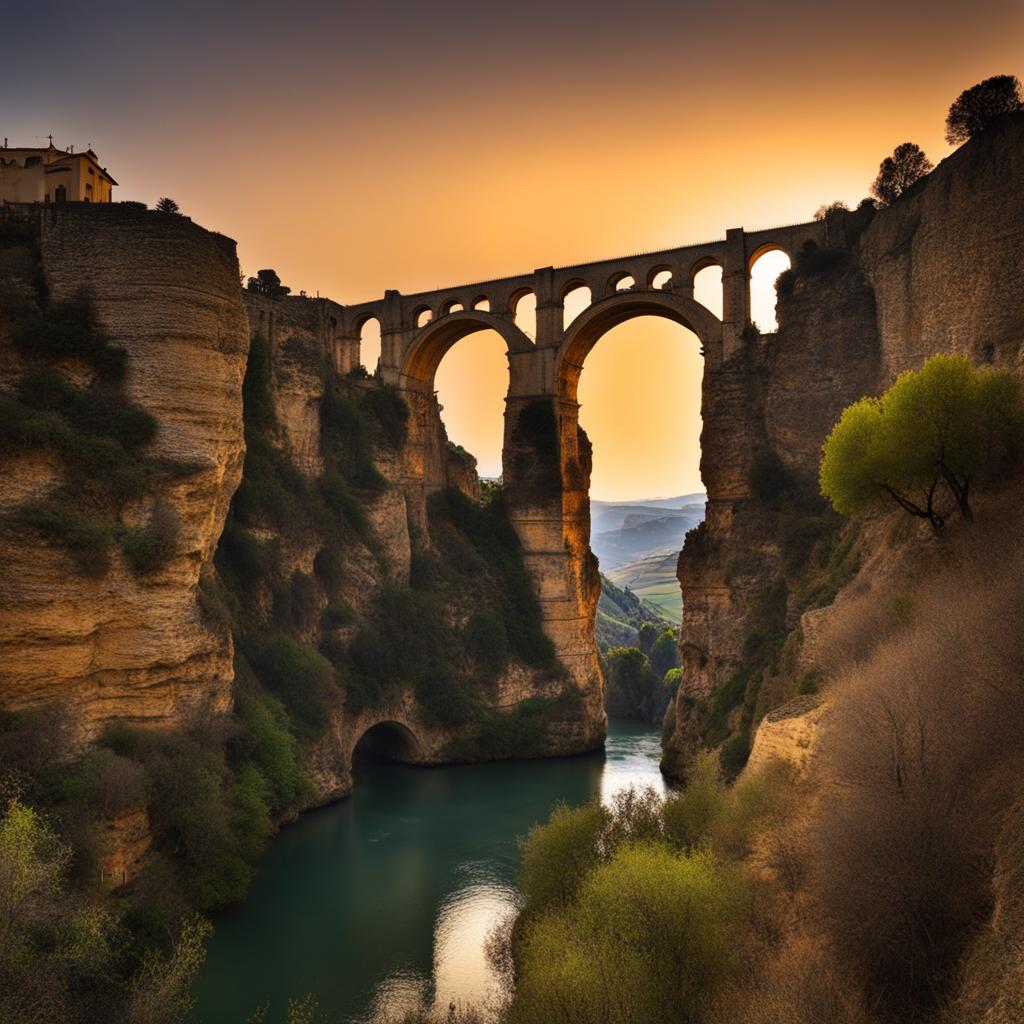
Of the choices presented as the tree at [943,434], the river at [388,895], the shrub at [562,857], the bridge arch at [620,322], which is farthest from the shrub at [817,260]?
the shrub at [562,857]

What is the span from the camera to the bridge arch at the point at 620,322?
29.8m

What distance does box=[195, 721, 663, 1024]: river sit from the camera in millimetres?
14945

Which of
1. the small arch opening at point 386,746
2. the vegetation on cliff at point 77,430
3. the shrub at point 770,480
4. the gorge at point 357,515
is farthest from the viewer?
the small arch opening at point 386,746

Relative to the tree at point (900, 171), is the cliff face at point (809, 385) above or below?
below

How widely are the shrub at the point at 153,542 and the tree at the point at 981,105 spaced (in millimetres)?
19627

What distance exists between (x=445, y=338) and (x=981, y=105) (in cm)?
2162

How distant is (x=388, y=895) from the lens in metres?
19.5

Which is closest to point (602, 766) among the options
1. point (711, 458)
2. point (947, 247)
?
point (711, 458)

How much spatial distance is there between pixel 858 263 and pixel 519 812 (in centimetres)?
1853

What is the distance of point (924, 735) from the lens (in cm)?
917

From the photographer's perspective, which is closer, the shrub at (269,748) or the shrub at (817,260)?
the shrub at (269,748)

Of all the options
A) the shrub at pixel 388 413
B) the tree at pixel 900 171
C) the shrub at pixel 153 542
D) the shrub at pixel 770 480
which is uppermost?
the tree at pixel 900 171

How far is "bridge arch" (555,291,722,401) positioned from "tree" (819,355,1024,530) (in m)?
14.3

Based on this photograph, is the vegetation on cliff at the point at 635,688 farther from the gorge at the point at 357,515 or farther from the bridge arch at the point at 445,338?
the bridge arch at the point at 445,338
